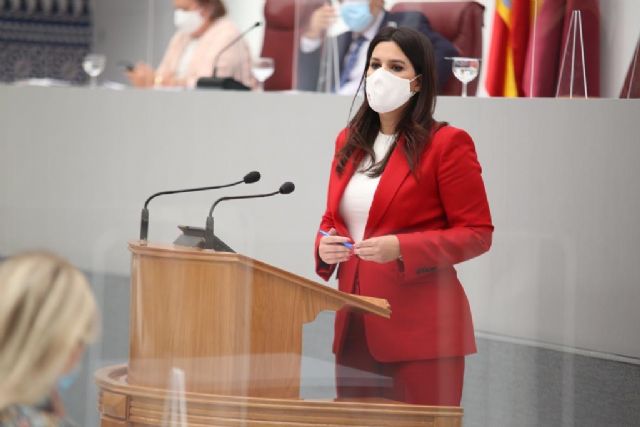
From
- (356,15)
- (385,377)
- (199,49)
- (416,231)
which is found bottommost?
(385,377)

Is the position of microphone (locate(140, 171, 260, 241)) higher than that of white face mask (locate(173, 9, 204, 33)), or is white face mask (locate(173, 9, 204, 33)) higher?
white face mask (locate(173, 9, 204, 33))

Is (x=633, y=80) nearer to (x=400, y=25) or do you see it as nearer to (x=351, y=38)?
(x=400, y=25)

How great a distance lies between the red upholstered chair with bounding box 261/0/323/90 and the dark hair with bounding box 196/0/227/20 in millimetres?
174

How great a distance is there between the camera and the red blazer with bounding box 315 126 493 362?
3.07m

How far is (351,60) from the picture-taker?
14.2ft

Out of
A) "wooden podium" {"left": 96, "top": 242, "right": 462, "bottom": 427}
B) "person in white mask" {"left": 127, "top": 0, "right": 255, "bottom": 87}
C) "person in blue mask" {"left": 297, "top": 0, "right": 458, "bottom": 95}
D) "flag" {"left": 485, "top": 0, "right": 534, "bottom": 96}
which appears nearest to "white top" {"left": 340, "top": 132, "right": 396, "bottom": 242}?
"wooden podium" {"left": 96, "top": 242, "right": 462, "bottom": 427}

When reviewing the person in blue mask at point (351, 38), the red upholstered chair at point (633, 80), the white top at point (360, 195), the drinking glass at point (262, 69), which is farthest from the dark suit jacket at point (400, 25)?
the white top at point (360, 195)

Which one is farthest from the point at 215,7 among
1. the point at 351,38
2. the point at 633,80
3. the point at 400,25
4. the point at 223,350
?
the point at 223,350

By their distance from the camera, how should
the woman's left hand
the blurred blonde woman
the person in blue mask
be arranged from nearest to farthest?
the blurred blonde woman
the woman's left hand
the person in blue mask

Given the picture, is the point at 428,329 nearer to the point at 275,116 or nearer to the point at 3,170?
the point at 275,116

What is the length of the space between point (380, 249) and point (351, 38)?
1.46 metres

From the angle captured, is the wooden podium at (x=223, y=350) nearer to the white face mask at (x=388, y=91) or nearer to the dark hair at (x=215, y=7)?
the white face mask at (x=388, y=91)

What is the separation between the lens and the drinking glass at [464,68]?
13.0 feet

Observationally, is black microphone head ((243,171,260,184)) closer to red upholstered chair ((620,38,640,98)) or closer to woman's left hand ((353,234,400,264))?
woman's left hand ((353,234,400,264))
